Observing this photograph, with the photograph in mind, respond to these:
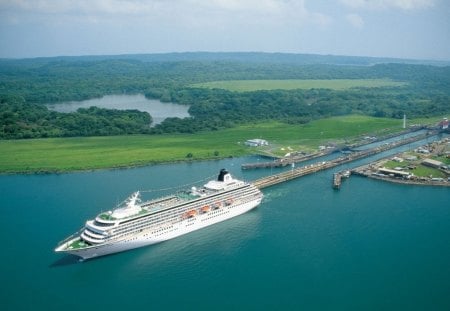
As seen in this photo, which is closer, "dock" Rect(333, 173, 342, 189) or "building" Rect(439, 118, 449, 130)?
"dock" Rect(333, 173, 342, 189)

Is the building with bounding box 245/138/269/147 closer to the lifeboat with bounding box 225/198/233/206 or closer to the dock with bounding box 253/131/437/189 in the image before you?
the dock with bounding box 253/131/437/189

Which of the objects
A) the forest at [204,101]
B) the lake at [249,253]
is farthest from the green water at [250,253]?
the forest at [204,101]

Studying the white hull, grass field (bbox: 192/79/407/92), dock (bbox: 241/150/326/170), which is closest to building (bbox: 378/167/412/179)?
dock (bbox: 241/150/326/170)

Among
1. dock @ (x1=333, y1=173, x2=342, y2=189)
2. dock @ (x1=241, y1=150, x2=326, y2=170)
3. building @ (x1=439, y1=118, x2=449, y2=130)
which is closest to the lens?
dock @ (x1=333, y1=173, x2=342, y2=189)

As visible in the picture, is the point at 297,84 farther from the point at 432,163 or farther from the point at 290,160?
the point at 432,163

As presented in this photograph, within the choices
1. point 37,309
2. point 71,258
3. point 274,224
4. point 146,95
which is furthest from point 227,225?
point 146,95

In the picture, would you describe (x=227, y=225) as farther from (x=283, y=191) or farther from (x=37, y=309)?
(x=37, y=309)

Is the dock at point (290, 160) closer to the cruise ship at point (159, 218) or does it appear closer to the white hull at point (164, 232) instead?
the cruise ship at point (159, 218)
